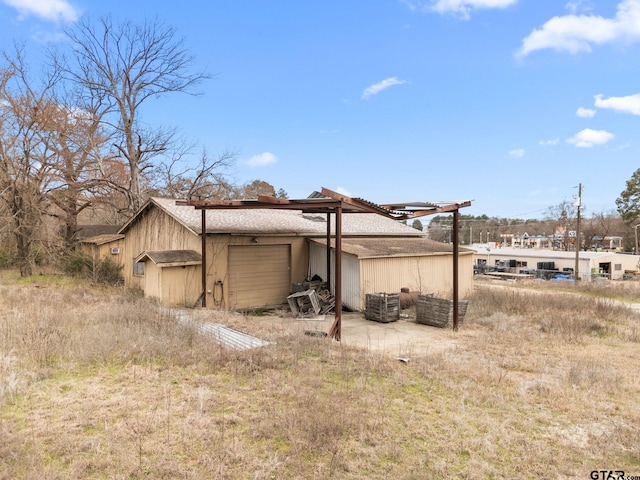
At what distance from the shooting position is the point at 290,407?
454 centimetres

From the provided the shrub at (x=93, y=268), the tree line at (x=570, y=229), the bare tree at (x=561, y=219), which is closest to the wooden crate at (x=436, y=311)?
the shrub at (x=93, y=268)

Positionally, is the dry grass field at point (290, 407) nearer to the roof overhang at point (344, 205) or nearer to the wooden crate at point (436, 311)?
the wooden crate at point (436, 311)

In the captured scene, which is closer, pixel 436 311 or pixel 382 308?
pixel 436 311

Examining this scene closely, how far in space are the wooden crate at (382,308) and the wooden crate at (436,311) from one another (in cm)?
68

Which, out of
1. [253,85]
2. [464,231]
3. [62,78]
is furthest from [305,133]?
[464,231]

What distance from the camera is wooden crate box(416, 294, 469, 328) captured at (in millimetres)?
10805

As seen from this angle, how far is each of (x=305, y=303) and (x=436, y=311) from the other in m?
4.01

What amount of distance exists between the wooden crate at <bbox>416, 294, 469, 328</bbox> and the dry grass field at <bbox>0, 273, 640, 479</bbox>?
2410 mm

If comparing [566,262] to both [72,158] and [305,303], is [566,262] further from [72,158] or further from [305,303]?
[72,158]

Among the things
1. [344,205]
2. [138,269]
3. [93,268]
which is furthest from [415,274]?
[93,268]

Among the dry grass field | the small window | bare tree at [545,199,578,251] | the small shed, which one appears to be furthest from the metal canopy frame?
bare tree at [545,199,578,251]

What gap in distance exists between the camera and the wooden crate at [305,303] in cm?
1202

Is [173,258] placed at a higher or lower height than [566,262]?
higher

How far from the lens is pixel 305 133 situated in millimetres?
24344
